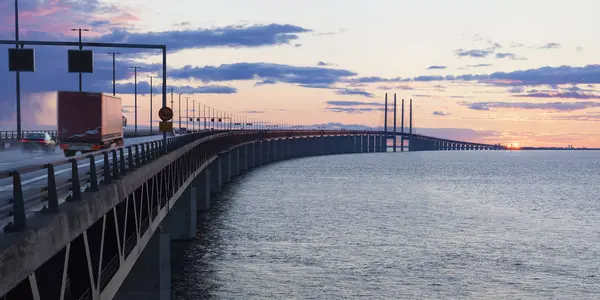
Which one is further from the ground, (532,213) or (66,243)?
(66,243)

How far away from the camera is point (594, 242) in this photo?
62.7 meters

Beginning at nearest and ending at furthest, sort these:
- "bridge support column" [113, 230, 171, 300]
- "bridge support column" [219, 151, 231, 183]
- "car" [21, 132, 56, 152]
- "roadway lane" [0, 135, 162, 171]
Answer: "bridge support column" [113, 230, 171, 300] → "roadway lane" [0, 135, 162, 171] → "car" [21, 132, 56, 152] → "bridge support column" [219, 151, 231, 183]

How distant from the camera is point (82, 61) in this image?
1768 inches

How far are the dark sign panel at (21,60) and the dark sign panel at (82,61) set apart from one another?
6.74 ft

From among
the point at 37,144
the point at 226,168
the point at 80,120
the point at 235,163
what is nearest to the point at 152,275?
the point at 80,120

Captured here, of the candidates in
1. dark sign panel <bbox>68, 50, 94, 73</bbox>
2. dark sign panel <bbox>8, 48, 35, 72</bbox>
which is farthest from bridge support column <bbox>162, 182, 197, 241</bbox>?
dark sign panel <bbox>8, 48, 35, 72</bbox>

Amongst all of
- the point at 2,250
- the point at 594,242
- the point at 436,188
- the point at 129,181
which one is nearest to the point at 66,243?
the point at 2,250

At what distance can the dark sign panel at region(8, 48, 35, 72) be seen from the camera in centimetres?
4416

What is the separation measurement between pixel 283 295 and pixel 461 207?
54114 mm

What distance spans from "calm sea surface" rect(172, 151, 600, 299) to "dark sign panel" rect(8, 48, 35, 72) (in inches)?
534

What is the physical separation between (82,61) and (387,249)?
23.4m

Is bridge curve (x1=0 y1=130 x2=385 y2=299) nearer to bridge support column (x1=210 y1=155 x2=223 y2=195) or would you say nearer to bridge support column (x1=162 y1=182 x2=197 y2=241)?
bridge support column (x1=162 y1=182 x2=197 y2=241)

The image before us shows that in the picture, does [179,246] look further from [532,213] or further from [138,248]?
[532,213]

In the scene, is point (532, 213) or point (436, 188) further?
point (436, 188)
